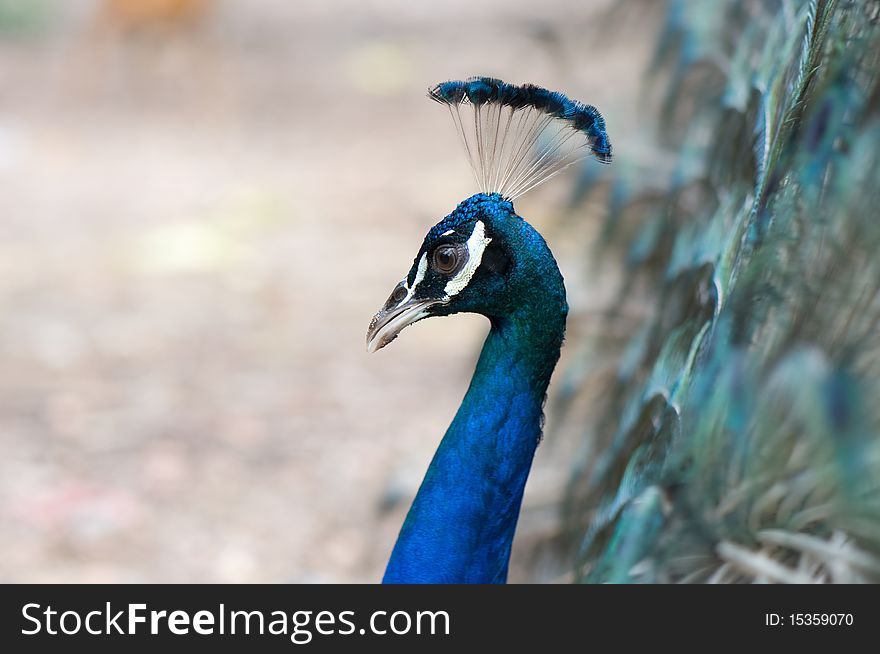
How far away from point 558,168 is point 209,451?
1.38 m

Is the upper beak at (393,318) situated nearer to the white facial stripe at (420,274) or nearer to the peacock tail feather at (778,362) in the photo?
the white facial stripe at (420,274)

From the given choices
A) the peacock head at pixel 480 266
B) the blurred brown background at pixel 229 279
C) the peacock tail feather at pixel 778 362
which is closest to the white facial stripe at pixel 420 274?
the peacock head at pixel 480 266

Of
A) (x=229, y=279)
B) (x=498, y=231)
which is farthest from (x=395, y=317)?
(x=229, y=279)

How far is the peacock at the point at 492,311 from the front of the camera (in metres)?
1.01

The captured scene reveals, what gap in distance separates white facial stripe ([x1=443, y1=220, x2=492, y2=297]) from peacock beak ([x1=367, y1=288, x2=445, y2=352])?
0.9 inches

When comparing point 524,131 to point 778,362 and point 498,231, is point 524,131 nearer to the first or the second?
point 498,231

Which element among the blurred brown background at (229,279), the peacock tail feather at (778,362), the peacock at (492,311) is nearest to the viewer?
the peacock tail feather at (778,362)

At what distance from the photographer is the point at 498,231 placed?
1.01 meters

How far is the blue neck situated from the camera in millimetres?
1047

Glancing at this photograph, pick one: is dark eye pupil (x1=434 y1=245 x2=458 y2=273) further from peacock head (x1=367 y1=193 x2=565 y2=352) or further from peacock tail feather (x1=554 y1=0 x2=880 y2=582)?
peacock tail feather (x1=554 y1=0 x2=880 y2=582)

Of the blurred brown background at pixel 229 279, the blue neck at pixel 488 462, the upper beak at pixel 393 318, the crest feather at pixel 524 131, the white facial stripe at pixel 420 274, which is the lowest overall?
the blue neck at pixel 488 462

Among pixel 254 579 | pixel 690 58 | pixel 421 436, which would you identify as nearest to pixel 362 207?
pixel 421 436

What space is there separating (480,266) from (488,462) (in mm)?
192

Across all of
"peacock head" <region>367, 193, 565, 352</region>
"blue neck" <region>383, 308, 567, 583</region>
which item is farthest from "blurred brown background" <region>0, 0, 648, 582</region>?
"peacock head" <region>367, 193, 565, 352</region>
